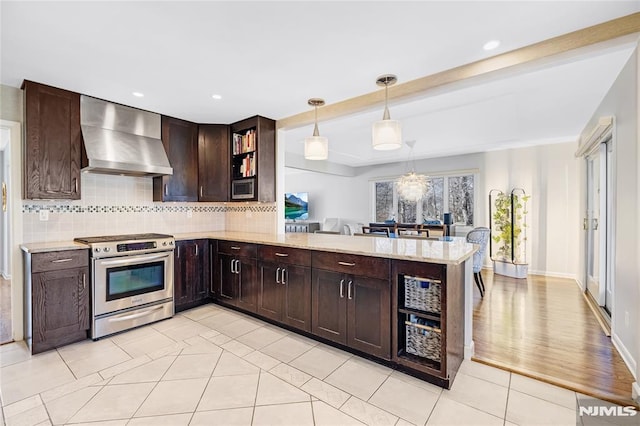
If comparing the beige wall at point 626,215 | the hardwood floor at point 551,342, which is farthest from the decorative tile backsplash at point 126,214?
the beige wall at point 626,215

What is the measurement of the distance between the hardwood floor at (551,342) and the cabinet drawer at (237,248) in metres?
2.38

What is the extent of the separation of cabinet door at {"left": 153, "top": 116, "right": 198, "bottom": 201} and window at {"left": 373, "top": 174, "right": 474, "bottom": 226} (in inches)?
202

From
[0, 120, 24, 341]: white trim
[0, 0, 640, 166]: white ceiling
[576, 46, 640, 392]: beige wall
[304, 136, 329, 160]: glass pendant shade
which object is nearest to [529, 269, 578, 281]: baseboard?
[0, 0, 640, 166]: white ceiling

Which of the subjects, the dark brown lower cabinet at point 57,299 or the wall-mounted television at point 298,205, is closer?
the dark brown lower cabinet at point 57,299

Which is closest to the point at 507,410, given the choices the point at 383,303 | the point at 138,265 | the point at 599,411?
the point at 599,411

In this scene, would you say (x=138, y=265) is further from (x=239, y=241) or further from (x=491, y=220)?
(x=491, y=220)

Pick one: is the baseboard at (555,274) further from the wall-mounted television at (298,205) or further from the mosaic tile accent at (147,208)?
the wall-mounted television at (298,205)

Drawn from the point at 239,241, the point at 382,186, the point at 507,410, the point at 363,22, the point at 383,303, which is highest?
the point at 363,22

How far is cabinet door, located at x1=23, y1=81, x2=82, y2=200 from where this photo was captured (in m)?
2.80

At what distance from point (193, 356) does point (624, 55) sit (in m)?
4.35

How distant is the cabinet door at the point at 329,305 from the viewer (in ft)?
8.49

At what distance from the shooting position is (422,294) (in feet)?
7.36

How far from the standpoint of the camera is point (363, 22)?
194 centimetres

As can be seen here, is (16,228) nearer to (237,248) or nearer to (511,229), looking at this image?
(237,248)
